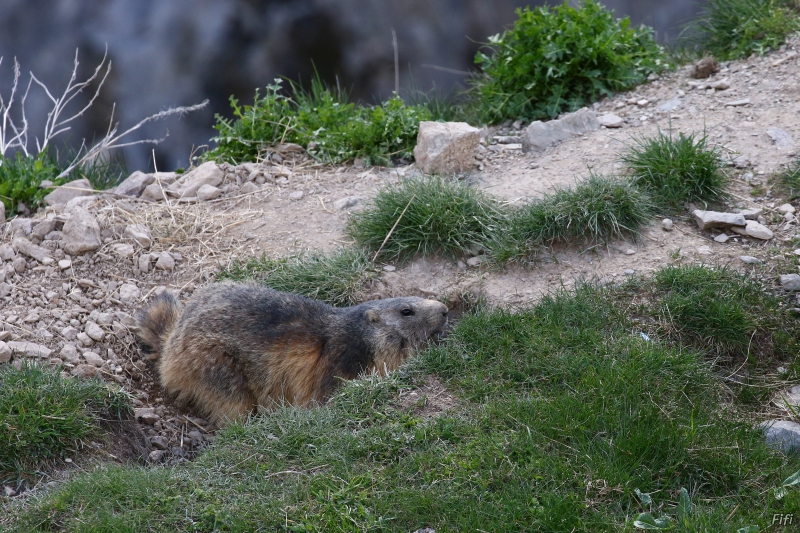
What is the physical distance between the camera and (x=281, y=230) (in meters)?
6.84

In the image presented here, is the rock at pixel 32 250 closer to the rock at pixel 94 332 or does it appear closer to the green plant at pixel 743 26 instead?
the rock at pixel 94 332

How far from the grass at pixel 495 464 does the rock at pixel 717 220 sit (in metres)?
1.41

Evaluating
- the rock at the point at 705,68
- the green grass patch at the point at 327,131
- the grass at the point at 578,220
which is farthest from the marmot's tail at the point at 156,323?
the rock at the point at 705,68

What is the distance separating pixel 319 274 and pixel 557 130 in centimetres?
283

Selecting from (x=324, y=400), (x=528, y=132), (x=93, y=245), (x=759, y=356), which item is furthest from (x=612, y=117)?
(x=93, y=245)

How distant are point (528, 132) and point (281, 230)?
2.53 metres

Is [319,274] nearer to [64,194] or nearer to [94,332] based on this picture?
[94,332]

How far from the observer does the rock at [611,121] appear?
7.35 metres

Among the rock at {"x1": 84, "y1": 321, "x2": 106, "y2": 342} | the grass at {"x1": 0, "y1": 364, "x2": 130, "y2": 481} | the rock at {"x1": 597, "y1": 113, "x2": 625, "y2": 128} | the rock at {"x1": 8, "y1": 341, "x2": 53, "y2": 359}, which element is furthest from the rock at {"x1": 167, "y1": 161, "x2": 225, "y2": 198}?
the rock at {"x1": 597, "y1": 113, "x2": 625, "y2": 128}

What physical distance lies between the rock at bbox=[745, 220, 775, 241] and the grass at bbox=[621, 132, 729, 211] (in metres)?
0.41

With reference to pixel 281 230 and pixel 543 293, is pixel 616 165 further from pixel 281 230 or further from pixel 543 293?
pixel 281 230

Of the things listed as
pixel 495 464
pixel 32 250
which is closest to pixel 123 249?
pixel 32 250

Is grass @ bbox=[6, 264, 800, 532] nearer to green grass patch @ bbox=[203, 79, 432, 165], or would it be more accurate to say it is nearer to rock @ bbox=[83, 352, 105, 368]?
Answer: rock @ bbox=[83, 352, 105, 368]

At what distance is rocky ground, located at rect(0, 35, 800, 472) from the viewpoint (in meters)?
5.51
